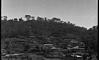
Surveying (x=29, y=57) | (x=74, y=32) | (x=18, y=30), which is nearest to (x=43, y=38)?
(x=18, y=30)

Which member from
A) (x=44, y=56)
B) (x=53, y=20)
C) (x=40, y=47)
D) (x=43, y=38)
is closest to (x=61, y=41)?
(x=43, y=38)

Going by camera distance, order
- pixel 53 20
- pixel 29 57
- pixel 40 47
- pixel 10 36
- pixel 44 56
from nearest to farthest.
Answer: pixel 29 57 < pixel 44 56 < pixel 40 47 < pixel 10 36 < pixel 53 20

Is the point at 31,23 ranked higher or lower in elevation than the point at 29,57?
higher

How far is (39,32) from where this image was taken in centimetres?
1375

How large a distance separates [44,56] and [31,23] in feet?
22.5

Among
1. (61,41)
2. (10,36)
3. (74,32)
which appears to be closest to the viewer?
(61,41)

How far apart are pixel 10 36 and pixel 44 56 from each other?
4.61 metres

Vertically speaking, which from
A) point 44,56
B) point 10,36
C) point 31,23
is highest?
point 31,23

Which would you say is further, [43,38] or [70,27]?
[70,27]

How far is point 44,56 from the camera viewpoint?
8797 millimetres

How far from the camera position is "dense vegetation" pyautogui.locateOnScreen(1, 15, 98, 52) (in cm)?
1159

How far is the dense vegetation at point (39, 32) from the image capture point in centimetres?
1159

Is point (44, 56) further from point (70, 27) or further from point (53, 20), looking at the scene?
point (53, 20)

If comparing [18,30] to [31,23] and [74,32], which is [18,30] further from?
[74,32]
